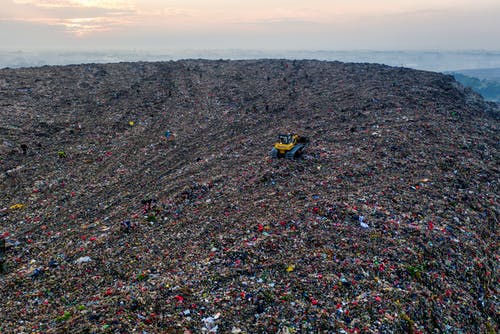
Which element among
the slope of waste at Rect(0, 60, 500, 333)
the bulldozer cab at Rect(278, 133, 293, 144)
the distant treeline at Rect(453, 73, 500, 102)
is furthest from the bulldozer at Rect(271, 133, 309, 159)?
the distant treeline at Rect(453, 73, 500, 102)

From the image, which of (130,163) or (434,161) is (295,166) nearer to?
(434,161)

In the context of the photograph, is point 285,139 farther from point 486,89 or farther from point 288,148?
point 486,89

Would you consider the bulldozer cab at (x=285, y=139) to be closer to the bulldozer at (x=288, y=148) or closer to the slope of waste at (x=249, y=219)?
the bulldozer at (x=288, y=148)

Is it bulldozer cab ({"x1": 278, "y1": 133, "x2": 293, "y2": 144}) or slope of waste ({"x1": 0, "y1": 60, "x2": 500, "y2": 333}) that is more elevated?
bulldozer cab ({"x1": 278, "y1": 133, "x2": 293, "y2": 144})

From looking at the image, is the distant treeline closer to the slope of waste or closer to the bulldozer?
the slope of waste

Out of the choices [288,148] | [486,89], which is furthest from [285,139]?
[486,89]
